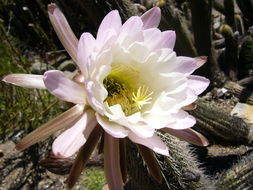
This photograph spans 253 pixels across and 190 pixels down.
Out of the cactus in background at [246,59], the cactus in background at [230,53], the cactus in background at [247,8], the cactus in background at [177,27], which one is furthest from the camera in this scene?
the cactus in background at [247,8]

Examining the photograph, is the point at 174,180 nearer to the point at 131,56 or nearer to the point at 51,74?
the point at 131,56

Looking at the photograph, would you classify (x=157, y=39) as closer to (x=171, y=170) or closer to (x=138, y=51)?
(x=138, y=51)

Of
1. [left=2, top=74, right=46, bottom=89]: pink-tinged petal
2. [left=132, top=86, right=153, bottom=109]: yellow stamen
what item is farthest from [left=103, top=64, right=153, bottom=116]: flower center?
[left=2, top=74, right=46, bottom=89]: pink-tinged petal

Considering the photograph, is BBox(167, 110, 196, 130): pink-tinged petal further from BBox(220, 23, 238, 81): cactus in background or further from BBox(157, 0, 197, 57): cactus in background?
BBox(220, 23, 238, 81): cactus in background

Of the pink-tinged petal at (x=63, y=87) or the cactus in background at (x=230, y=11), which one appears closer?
the pink-tinged petal at (x=63, y=87)

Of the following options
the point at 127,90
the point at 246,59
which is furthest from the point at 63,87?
the point at 246,59

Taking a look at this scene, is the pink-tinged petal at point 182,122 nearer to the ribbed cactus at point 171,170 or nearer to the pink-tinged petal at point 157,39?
the pink-tinged petal at point 157,39

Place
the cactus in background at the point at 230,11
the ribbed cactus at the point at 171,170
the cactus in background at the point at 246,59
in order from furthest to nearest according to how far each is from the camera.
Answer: the cactus in background at the point at 230,11, the cactus in background at the point at 246,59, the ribbed cactus at the point at 171,170

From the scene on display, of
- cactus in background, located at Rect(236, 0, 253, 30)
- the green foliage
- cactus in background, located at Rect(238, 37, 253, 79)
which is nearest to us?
the green foliage

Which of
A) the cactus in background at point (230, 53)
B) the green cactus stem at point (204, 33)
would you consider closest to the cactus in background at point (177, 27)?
the green cactus stem at point (204, 33)
